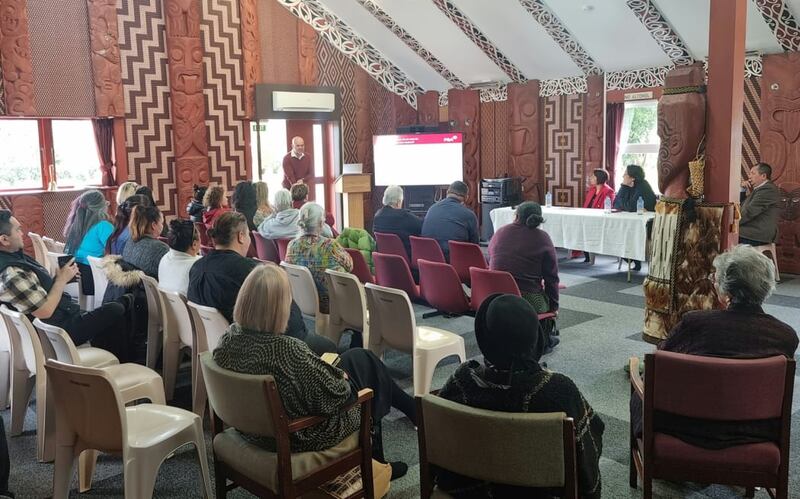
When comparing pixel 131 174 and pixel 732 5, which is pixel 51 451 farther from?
pixel 131 174

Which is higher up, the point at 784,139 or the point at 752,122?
the point at 752,122

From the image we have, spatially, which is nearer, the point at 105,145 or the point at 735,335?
the point at 735,335

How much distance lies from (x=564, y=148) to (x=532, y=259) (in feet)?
18.0

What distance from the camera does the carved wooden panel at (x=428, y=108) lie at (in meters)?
11.1

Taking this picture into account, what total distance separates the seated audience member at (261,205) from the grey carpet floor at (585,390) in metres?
1.70

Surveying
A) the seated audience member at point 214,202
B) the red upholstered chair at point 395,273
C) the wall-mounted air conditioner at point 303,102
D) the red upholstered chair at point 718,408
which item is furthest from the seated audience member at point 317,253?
the wall-mounted air conditioner at point 303,102

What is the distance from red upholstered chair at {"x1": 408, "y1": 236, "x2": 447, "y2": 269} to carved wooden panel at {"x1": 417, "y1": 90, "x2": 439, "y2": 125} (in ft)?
18.5

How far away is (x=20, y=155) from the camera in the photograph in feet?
25.6

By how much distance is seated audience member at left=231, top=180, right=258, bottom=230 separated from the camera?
19.3ft

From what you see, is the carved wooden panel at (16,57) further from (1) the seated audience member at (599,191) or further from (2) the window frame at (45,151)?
(1) the seated audience member at (599,191)

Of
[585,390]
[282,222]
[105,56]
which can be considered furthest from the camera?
[105,56]

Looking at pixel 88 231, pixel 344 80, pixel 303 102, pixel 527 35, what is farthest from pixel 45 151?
pixel 527 35

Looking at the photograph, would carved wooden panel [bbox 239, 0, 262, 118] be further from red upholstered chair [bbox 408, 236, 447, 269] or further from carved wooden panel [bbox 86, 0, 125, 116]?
red upholstered chair [bbox 408, 236, 447, 269]

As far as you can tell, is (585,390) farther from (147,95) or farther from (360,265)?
(147,95)
